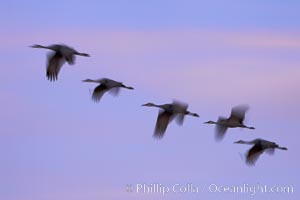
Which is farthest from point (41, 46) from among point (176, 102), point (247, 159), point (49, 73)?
point (247, 159)

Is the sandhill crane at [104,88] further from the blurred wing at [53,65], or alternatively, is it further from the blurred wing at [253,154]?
the blurred wing at [253,154]

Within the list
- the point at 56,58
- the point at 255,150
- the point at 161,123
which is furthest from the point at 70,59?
the point at 255,150

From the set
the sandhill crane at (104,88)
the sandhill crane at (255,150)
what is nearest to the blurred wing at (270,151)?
the sandhill crane at (255,150)

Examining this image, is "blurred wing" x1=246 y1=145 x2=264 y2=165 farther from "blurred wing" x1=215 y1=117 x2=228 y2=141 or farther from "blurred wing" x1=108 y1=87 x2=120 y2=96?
"blurred wing" x1=108 y1=87 x2=120 y2=96

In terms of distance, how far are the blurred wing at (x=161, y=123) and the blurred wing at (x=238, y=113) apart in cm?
211

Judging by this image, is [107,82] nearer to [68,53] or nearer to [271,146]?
[68,53]

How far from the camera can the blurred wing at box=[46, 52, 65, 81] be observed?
39000 mm

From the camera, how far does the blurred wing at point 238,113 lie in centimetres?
3628

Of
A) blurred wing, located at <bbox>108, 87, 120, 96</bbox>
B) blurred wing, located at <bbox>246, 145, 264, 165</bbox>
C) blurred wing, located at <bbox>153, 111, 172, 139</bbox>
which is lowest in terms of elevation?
blurred wing, located at <bbox>246, 145, 264, 165</bbox>

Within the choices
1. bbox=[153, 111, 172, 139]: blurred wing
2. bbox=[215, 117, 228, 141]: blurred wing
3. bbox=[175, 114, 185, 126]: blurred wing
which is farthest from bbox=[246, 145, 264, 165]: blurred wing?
bbox=[153, 111, 172, 139]: blurred wing

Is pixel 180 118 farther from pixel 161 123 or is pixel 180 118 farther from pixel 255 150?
pixel 255 150

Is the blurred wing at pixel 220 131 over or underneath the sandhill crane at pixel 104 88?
underneath

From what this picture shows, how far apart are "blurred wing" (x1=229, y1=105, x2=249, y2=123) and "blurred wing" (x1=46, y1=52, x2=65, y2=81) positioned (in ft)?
20.2

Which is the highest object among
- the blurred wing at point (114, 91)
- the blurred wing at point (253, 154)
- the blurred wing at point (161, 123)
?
the blurred wing at point (114, 91)
